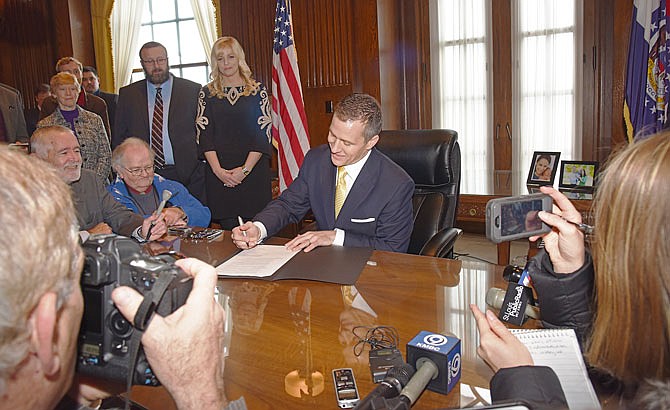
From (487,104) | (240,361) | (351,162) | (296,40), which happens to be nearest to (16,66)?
(296,40)

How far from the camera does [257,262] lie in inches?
77.5

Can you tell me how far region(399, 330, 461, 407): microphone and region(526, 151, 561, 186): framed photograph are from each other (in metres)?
3.20

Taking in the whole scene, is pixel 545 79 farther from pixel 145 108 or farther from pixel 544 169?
pixel 145 108

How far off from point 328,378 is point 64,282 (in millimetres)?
615

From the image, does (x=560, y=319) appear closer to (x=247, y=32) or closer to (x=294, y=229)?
(x=294, y=229)

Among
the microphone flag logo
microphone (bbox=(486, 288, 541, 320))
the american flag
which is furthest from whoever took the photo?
the american flag

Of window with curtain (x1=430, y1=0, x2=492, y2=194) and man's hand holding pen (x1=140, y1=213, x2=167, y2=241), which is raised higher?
window with curtain (x1=430, y1=0, x2=492, y2=194)

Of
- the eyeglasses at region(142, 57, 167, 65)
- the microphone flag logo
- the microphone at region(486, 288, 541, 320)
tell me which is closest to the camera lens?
the microphone flag logo

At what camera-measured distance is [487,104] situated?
5320 mm

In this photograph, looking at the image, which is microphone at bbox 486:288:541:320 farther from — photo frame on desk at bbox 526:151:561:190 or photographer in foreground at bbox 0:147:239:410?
photo frame on desk at bbox 526:151:561:190

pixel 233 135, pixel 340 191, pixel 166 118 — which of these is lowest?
pixel 340 191

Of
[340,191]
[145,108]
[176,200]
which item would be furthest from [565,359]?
[145,108]

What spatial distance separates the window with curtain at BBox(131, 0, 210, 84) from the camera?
685 centimetres

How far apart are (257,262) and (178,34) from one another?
5.75 metres
